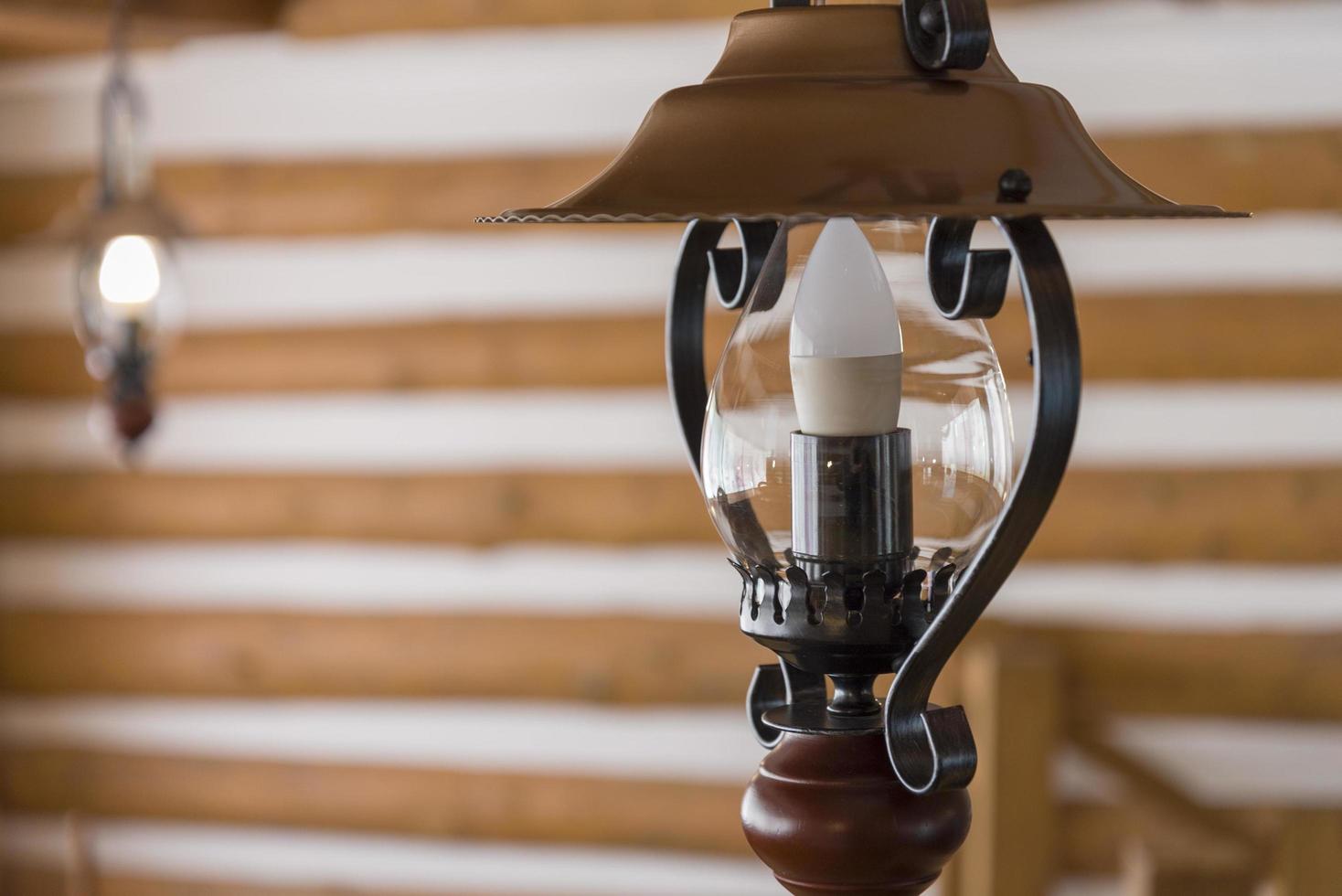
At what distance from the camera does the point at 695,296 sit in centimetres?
77

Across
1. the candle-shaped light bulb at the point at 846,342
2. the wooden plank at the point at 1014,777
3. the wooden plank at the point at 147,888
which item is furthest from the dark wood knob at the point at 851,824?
the wooden plank at the point at 147,888

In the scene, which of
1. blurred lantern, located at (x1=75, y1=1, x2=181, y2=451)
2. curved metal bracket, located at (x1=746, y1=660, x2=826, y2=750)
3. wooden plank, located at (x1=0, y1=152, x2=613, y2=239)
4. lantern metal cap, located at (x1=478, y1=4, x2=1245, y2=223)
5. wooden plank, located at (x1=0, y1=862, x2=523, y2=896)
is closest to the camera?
lantern metal cap, located at (x1=478, y1=4, x2=1245, y2=223)

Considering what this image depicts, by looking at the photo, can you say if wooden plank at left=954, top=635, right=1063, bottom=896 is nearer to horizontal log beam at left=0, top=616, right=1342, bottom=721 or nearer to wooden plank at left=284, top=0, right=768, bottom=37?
horizontal log beam at left=0, top=616, right=1342, bottom=721

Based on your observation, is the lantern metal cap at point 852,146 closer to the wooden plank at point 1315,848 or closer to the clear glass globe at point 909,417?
the clear glass globe at point 909,417

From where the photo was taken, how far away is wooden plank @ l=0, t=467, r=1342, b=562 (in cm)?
263

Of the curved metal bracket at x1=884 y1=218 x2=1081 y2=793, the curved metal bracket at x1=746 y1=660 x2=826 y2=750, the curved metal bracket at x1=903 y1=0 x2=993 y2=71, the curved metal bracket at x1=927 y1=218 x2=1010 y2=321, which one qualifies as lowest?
the curved metal bracket at x1=746 y1=660 x2=826 y2=750

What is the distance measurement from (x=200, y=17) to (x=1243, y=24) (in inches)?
79.2

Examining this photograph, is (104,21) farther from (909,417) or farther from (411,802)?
(909,417)

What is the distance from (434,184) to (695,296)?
7.51ft

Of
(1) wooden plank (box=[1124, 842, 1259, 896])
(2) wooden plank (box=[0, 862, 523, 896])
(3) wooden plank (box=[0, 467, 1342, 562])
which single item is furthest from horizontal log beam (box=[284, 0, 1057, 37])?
(2) wooden plank (box=[0, 862, 523, 896])

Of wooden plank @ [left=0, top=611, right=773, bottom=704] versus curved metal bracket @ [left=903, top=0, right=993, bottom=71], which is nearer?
curved metal bracket @ [left=903, top=0, right=993, bottom=71]

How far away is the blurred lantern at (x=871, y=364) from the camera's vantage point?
1.91ft

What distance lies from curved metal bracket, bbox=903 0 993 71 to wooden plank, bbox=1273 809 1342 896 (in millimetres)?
1608

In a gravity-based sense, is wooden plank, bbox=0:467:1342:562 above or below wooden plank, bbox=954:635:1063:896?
above
